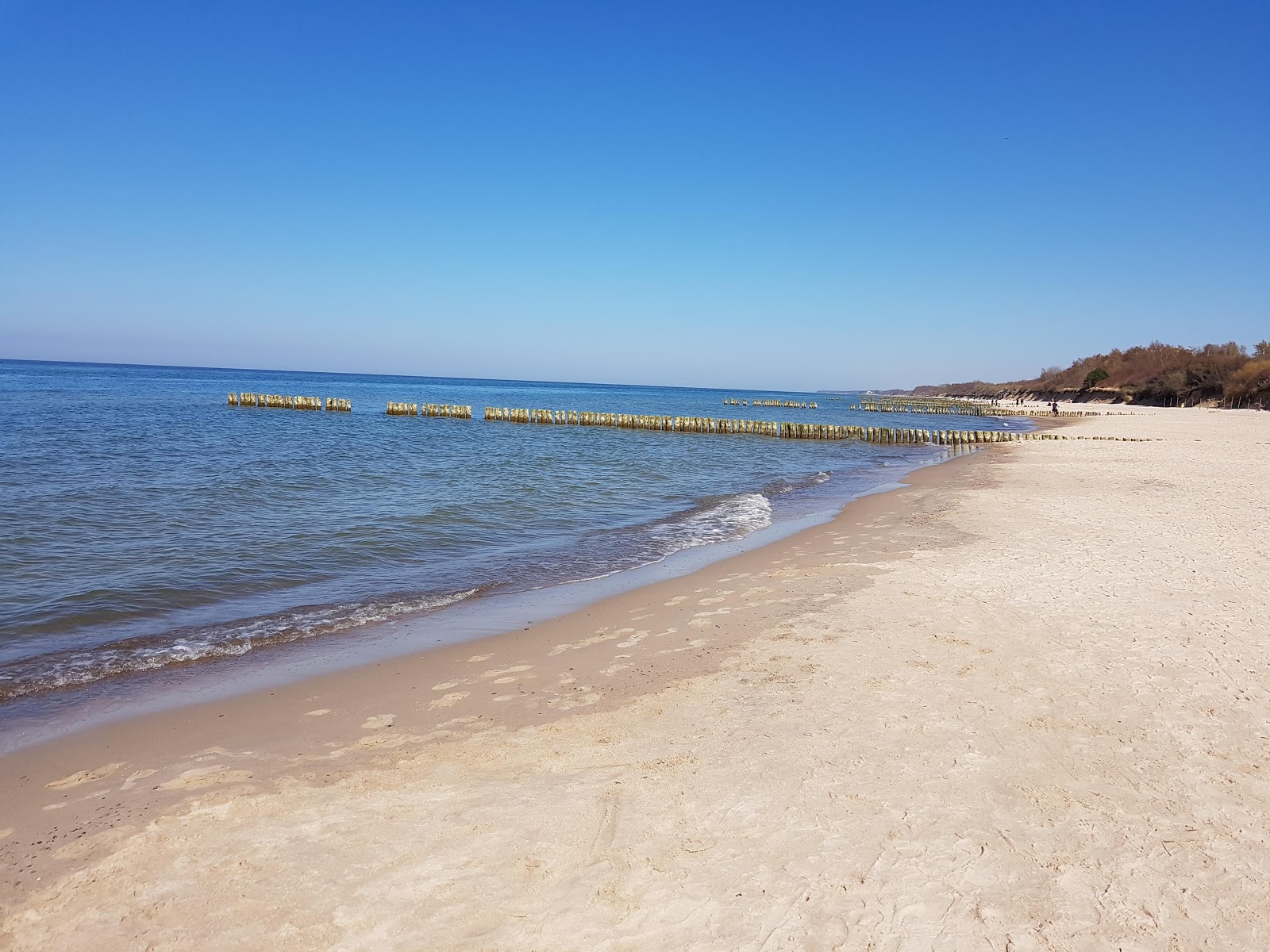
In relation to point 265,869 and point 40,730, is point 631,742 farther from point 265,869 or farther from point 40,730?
point 40,730

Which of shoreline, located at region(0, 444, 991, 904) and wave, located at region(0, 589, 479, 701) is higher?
shoreline, located at region(0, 444, 991, 904)

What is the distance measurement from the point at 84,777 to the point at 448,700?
2.42 meters

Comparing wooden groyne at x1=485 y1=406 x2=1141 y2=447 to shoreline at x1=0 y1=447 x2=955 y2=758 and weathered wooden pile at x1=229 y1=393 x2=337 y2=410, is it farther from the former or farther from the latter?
shoreline at x1=0 y1=447 x2=955 y2=758

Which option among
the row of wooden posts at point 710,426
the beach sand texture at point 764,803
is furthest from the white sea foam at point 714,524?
the row of wooden posts at point 710,426

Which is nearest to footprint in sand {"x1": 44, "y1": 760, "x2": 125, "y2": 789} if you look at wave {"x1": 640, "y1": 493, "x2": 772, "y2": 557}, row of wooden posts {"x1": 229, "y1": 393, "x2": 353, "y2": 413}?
wave {"x1": 640, "y1": 493, "x2": 772, "y2": 557}

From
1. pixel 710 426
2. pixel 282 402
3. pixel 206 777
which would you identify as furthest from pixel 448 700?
pixel 282 402

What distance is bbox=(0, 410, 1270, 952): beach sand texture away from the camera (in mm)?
3197

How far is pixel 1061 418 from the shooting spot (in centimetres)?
5772

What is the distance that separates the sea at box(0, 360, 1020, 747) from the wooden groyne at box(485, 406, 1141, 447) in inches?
357

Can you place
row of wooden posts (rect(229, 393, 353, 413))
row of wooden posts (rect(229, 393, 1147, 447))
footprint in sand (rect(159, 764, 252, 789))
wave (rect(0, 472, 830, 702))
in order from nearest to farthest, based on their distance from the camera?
footprint in sand (rect(159, 764, 252, 789)) < wave (rect(0, 472, 830, 702)) < row of wooden posts (rect(229, 393, 1147, 447)) < row of wooden posts (rect(229, 393, 353, 413))

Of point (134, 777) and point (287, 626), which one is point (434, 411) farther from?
point (134, 777)

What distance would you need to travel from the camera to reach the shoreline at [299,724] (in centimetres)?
425

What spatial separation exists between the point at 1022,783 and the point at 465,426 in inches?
1813

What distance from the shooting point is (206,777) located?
4.68m
